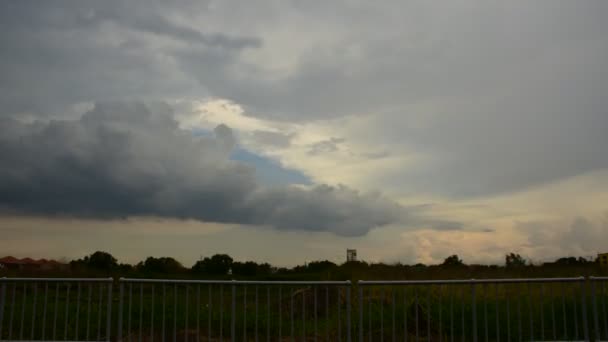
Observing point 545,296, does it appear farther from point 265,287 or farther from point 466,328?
point 265,287

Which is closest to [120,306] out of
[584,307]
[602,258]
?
[584,307]

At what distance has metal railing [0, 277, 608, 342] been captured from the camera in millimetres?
11484

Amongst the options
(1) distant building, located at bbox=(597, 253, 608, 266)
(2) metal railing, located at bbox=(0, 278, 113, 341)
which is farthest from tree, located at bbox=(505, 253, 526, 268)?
(2) metal railing, located at bbox=(0, 278, 113, 341)

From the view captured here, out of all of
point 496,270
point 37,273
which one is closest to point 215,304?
point 37,273

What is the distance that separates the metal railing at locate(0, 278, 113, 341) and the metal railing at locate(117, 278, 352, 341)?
1.48 feet

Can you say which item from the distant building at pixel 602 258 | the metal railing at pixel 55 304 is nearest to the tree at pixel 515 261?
the distant building at pixel 602 258

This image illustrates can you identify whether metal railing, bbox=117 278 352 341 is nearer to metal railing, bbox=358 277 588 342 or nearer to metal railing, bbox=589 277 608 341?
metal railing, bbox=358 277 588 342

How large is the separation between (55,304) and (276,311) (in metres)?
5.63

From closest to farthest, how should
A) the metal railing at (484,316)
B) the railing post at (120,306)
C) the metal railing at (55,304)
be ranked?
the railing post at (120,306), the metal railing at (55,304), the metal railing at (484,316)

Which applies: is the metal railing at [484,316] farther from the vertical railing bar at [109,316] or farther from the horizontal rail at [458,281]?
the vertical railing bar at [109,316]

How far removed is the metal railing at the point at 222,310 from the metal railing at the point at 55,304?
0.45 meters

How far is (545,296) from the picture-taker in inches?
533

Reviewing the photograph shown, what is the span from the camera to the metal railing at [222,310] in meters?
11.4

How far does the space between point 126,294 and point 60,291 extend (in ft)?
5.73
